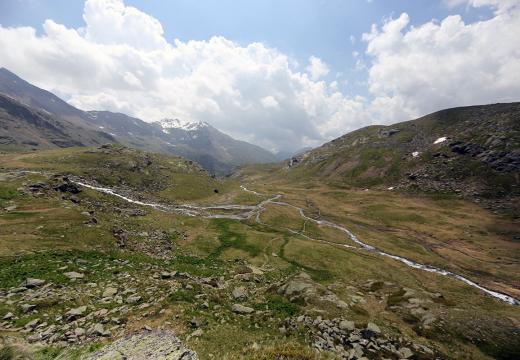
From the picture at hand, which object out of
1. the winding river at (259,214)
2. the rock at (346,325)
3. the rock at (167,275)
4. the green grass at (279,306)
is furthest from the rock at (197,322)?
the winding river at (259,214)

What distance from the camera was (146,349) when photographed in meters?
21.5

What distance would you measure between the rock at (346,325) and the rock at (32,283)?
31393mm

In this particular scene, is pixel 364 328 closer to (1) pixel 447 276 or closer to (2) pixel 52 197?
(1) pixel 447 276

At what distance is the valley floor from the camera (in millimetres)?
24406

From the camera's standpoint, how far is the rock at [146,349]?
20672 millimetres

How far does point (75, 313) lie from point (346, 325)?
80.8 feet

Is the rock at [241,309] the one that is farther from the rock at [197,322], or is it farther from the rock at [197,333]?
the rock at [197,333]

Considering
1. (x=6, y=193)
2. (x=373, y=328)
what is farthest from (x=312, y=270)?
(x=6, y=193)

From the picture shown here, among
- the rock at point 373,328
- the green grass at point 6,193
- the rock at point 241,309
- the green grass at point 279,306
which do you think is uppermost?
the rock at point 373,328

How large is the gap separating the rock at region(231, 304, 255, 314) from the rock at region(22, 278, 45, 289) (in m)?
20.8

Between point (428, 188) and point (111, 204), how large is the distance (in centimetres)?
17085

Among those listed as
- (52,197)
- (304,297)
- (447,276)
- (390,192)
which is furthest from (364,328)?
(390,192)

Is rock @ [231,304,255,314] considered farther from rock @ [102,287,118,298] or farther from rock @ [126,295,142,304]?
rock @ [102,287,118,298]

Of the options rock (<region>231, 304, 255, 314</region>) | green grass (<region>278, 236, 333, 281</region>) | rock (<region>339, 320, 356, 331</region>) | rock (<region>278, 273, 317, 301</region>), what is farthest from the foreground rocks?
green grass (<region>278, 236, 333, 281</region>)
